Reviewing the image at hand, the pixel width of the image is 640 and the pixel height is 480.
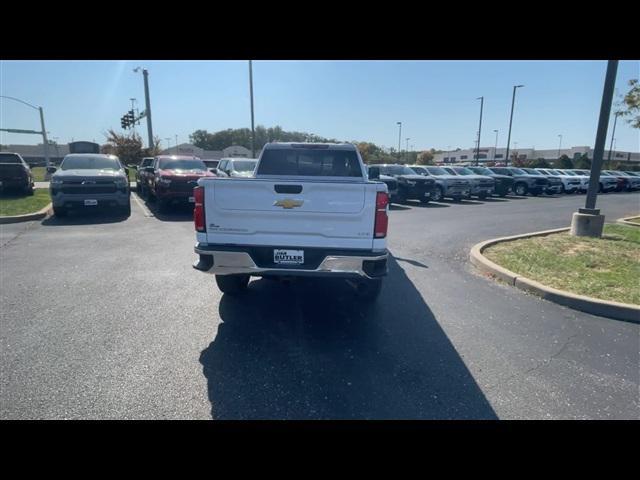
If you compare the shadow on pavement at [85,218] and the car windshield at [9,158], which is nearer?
the shadow on pavement at [85,218]

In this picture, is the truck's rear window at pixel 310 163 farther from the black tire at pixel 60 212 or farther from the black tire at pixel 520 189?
the black tire at pixel 520 189

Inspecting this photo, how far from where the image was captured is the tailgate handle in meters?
3.85

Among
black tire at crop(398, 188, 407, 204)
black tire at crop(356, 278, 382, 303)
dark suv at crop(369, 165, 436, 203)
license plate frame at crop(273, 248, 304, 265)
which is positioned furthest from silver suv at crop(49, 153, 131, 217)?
black tire at crop(398, 188, 407, 204)

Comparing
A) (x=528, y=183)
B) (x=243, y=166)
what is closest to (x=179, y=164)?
(x=243, y=166)

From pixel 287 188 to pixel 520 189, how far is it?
2424 cm

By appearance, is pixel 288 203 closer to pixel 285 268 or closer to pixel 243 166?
pixel 285 268

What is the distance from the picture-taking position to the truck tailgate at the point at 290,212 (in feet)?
12.6

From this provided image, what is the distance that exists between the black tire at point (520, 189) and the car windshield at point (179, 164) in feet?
65.5

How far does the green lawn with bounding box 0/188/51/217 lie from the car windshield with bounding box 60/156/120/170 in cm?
159

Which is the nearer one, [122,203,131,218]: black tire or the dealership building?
[122,203,131,218]: black tire

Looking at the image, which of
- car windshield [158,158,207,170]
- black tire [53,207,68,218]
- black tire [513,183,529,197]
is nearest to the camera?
black tire [53,207,68,218]

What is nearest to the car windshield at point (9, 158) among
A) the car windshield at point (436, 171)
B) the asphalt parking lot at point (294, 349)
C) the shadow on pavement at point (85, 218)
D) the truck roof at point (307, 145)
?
the shadow on pavement at point (85, 218)

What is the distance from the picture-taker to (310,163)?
6191mm

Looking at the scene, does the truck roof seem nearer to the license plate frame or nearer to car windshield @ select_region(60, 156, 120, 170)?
the license plate frame
